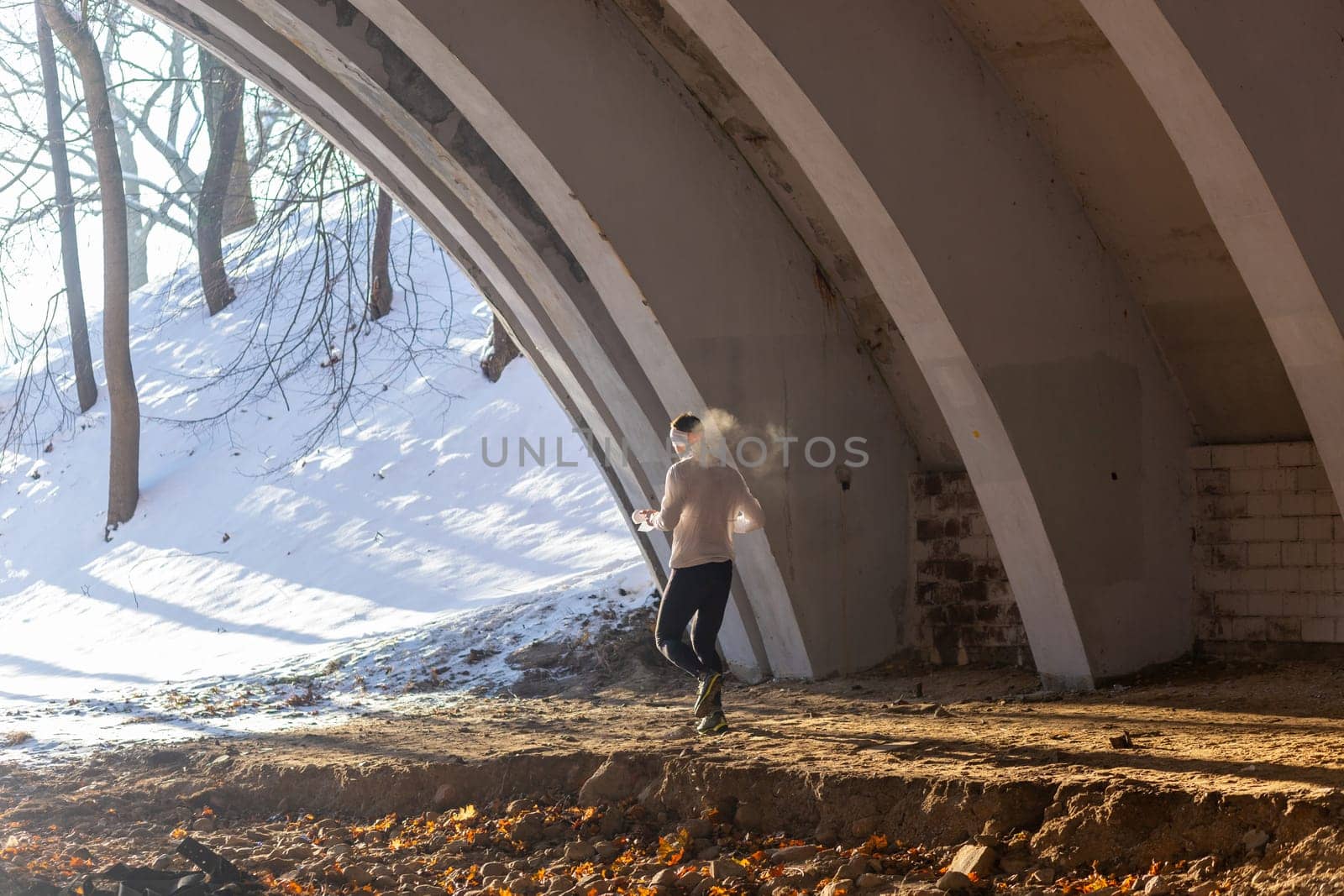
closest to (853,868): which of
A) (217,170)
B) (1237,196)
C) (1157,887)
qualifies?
(1157,887)

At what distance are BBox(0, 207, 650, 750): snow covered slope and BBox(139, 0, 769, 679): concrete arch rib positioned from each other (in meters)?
2.08

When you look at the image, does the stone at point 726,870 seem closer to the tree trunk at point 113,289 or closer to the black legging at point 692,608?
the black legging at point 692,608

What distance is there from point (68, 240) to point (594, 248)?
802 inches

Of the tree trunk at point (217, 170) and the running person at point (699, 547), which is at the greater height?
the tree trunk at point (217, 170)

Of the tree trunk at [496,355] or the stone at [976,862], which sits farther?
the tree trunk at [496,355]

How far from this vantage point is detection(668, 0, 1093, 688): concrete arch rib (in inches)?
223

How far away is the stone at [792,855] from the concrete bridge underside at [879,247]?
2.62 meters

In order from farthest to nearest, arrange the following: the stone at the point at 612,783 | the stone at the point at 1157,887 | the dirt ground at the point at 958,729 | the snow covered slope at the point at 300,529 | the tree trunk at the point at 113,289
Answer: the tree trunk at the point at 113,289
the snow covered slope at the point at 300,529
the stone at the point at 612,783
the dirt ground at the point at 958,729
the stone at the point at 1157,887

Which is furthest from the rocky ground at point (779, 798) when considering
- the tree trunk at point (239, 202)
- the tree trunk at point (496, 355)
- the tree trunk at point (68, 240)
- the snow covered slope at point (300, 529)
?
the tree trunk at point (68, 240)

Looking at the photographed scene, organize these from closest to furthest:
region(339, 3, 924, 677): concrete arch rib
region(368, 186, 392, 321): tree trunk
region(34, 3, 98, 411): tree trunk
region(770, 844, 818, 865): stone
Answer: region(770, 844, 818, 865): stone
region(339, 3, 924, 677): concrete arch rib
region(368, 186, 392, 321): tree trunk
region(34, 3, 98, 411): tree trunk

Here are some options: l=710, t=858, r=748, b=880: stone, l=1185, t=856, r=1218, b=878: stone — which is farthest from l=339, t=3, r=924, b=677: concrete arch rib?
l=1185, t=856, r=1218, b=878: stone

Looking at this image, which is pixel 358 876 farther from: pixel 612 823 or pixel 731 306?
pixel 731 306

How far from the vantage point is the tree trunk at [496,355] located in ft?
58.1

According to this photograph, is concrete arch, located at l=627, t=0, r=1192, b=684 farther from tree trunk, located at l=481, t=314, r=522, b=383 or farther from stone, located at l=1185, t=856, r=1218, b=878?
tree trunk, located at l=481, t=314, r=522, b=383
